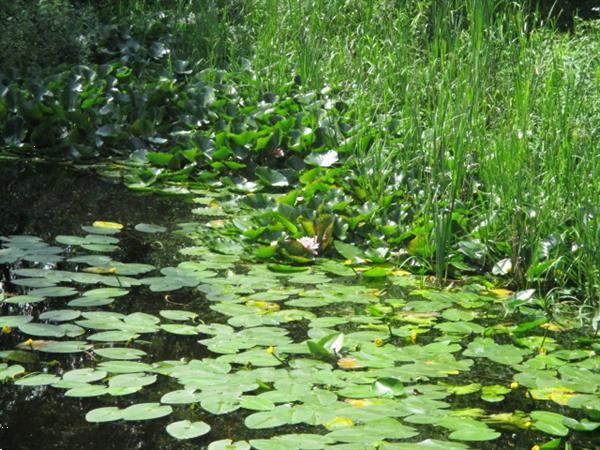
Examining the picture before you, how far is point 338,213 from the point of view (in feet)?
15.8

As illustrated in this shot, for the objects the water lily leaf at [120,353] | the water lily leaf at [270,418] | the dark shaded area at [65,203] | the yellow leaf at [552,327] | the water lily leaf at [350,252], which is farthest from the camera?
the dark shaded area at [65,203]

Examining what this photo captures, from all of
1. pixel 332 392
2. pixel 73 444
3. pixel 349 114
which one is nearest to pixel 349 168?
pixel 349 114

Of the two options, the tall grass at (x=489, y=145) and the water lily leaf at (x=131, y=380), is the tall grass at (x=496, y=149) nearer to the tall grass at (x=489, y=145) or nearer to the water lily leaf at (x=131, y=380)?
the tall grass at (x=489, y=145)

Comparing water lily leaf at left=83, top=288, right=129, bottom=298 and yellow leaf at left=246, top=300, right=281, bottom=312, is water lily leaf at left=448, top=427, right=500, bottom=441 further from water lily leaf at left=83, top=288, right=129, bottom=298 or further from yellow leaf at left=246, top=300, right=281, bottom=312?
water lily leaf at left=83, top=288, right=129, bottom=298

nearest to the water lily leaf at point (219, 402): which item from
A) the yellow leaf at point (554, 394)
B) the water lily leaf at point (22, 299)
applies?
the yellow leaf at point (554, 394)

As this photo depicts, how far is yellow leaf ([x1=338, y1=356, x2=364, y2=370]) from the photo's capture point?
125 inches

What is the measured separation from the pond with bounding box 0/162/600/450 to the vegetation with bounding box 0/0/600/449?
1 cm

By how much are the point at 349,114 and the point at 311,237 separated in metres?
1.45

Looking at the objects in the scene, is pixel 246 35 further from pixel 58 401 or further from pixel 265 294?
pixel 58 401

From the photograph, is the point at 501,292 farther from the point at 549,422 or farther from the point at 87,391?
the point at 87,391

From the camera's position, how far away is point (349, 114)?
5754 mm

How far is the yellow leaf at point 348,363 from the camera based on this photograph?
3174 mm

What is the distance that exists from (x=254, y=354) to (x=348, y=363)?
322 millimetres

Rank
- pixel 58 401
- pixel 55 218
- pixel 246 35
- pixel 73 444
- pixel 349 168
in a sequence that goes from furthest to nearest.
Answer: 1. pixel 246 35
2. pixel 349 168
3. pixel 55 218
4. pixel 58 401
5. pixel 73 444
